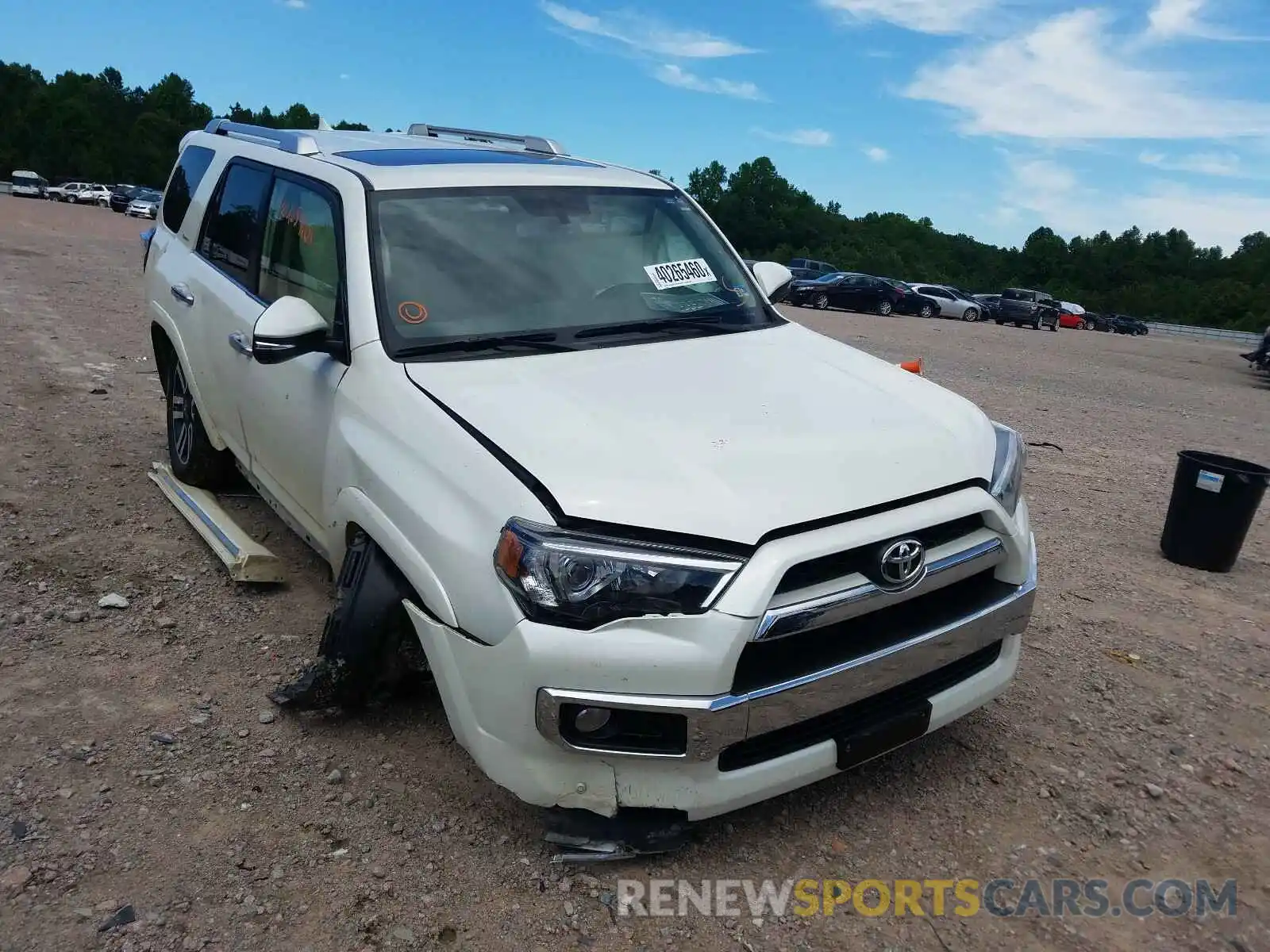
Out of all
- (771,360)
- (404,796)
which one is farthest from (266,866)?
(771,360)

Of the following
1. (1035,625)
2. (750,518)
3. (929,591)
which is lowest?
(1035,625)

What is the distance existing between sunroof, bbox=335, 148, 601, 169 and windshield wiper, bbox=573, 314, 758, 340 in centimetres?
94

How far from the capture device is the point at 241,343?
404 cm

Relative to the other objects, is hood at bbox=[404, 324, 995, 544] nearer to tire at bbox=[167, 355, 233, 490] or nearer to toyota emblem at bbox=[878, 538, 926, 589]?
toyota emblem at bbox=[878, 538, 926, 589]


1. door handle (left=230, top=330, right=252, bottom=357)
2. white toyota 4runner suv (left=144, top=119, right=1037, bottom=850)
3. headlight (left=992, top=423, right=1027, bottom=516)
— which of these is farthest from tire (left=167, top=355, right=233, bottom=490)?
headlight (left=992, top=423, right=1027, bottom=516)

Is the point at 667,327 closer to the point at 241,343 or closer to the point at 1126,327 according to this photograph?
the point at 241,343

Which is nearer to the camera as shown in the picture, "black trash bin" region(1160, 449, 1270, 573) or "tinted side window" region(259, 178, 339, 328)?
"tinted side window" region(259, 178, 339, 328)

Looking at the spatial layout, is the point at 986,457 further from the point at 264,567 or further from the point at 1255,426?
the point at 1255,426

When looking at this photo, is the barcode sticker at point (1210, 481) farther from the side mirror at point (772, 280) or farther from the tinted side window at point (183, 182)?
the tinted side window at point (183, 182)

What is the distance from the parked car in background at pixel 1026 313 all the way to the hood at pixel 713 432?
39.6m

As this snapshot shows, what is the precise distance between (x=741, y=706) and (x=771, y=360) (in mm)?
1461

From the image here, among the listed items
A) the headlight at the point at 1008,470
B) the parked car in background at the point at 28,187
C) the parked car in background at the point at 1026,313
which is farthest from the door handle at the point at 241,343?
the parked car in background at the point at 28,187

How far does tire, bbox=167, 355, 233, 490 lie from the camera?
5.12 m

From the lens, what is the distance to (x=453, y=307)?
3295 mm
